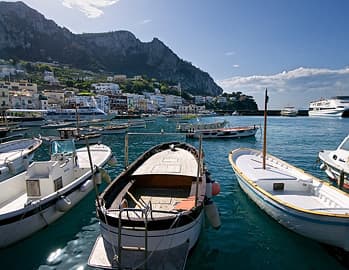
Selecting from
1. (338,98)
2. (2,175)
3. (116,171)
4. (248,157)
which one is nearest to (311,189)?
(248,157)

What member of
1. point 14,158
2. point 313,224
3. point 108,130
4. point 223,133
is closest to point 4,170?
point 14,158

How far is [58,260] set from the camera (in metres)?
7.22

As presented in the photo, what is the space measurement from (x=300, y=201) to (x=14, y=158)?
1824 cm

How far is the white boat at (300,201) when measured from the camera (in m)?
6.76

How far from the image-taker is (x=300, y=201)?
9.08 metres

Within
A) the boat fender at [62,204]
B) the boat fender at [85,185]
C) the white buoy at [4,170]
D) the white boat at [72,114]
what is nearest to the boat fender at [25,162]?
the white buoy at [4,170]

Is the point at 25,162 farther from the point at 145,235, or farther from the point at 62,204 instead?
the point at 145,235

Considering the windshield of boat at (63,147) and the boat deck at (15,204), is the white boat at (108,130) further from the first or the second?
the boat deck at (15,204)

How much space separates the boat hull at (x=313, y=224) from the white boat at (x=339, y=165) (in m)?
6.67

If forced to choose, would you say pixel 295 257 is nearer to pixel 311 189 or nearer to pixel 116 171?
pixel 311 189

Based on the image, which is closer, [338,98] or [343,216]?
[343,216]

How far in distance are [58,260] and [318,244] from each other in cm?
836

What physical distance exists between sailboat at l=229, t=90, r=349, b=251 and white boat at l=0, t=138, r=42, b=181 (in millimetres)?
14316

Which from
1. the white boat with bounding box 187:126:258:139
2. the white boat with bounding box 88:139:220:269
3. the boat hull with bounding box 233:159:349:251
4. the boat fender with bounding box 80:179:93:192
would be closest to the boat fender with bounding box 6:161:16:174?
the boat fender with bounding box 80:179:93:192
